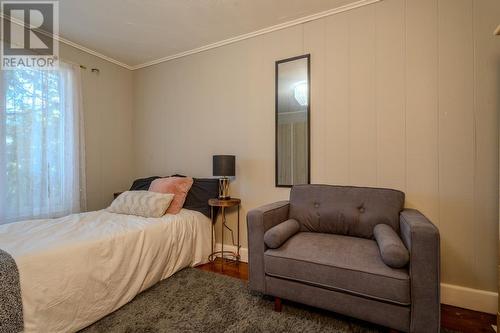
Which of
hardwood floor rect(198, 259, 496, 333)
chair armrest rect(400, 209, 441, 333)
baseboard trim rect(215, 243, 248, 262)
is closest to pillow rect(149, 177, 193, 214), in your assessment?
baseboard trim rect(215, 243, 248, 262)

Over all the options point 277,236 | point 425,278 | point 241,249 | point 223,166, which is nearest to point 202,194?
point 223,166

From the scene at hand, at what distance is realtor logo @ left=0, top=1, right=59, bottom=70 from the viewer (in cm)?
219

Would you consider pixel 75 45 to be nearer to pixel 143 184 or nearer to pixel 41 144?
pixel 41 144

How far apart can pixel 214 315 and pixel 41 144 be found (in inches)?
93.4

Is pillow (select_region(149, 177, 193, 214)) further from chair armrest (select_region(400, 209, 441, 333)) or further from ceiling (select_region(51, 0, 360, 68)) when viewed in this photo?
chair armrest (select_region(400, 209, 441, 333))

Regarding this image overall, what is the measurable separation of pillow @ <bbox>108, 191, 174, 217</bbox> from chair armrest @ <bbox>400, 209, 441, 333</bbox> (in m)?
2.02

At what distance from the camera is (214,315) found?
1.64 m

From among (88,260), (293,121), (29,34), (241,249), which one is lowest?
(241,249)

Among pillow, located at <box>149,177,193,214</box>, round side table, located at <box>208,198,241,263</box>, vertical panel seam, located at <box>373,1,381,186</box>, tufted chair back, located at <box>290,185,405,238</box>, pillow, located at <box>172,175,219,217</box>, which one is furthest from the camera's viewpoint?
pillow, located at <box>172,175,219,217</box>

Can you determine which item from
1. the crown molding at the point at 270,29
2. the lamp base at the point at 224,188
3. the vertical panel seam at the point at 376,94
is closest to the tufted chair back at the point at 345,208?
the vertical panel seam at the point at 376,94

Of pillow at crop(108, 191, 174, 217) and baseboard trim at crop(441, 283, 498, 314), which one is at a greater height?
pillow at crop(108, 191, 174, 217)

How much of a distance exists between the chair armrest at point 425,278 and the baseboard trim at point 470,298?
757 mm

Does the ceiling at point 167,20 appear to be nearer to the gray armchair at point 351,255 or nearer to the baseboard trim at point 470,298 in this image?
the gray armchair at point 351,255

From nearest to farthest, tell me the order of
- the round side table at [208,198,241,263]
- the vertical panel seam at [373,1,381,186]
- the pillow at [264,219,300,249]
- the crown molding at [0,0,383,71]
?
the pillow at [264,219,300,249]
the vertical panel seam at [373,1,381,186]
the crown molding at [0,0,383,71]
the round side table at [208,198,241,263]
